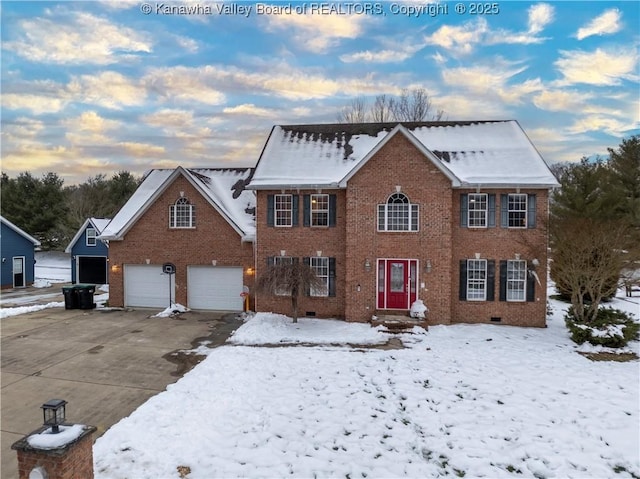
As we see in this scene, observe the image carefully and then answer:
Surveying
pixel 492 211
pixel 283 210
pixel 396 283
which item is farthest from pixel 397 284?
pixel 283 210

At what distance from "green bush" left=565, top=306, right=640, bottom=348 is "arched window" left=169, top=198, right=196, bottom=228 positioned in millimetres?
16027

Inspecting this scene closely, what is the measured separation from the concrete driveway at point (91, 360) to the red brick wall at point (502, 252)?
931 centimetres

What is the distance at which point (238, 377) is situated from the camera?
8.69 m

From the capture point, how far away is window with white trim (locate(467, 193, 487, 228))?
14148 millimetres

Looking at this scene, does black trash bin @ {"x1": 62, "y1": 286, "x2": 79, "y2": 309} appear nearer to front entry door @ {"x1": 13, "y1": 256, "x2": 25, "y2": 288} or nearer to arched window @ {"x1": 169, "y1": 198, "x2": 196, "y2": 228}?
arched window @ {"x1": 169, "y1": 198, "x2": 196, "y2": 228}

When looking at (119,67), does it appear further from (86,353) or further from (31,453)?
(31,453)

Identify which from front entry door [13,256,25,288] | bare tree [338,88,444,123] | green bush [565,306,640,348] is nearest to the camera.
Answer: green bush [565,306,640,348]

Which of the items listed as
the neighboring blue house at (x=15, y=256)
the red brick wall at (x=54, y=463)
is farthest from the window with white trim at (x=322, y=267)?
the neighboring blue house at (x=15, y=256)

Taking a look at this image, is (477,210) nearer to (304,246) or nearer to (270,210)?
(304,246)

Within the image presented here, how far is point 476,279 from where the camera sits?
14211 millimetres

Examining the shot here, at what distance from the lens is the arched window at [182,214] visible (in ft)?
57.1

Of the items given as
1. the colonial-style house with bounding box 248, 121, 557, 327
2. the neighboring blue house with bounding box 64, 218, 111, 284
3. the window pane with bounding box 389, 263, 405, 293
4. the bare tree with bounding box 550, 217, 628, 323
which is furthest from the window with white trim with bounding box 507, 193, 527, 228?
the neighboring blue house with bounding box 64, 218, 111, 284

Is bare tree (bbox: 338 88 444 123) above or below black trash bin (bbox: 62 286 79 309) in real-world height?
above

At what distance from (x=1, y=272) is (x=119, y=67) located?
1844 cm
